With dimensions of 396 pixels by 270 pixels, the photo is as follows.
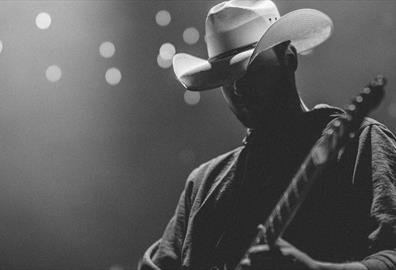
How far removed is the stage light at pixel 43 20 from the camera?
3.13 meters

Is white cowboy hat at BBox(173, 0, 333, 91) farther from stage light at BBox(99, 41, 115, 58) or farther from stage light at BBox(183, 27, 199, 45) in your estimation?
stage light at BBox(99, 41, 115, 58)

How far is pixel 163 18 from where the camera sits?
3.14 metres

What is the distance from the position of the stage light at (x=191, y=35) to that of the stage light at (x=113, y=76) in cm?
42

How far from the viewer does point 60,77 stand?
3131 mm

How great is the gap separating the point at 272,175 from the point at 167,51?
66.5 inches

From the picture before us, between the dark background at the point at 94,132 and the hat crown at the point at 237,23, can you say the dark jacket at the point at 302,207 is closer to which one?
the hat crown at the point at 237,23

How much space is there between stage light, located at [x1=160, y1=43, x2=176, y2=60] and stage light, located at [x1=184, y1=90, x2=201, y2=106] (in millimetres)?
232

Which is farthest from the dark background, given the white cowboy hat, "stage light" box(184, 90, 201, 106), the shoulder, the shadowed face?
the shadowed face

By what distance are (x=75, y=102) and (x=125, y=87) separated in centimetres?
29

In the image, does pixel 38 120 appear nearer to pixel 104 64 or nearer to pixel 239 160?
pixel 104 64

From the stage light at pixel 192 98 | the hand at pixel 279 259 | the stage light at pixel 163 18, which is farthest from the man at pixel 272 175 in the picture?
the stage light at pixel 163 18

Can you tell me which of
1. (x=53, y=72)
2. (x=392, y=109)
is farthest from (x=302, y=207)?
(x=53, y=72)

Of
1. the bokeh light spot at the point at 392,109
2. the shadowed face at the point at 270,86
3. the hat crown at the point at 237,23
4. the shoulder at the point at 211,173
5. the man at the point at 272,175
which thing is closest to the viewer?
the man at the point at 272,175

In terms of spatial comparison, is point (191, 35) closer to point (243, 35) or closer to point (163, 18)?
point (163, 18)
